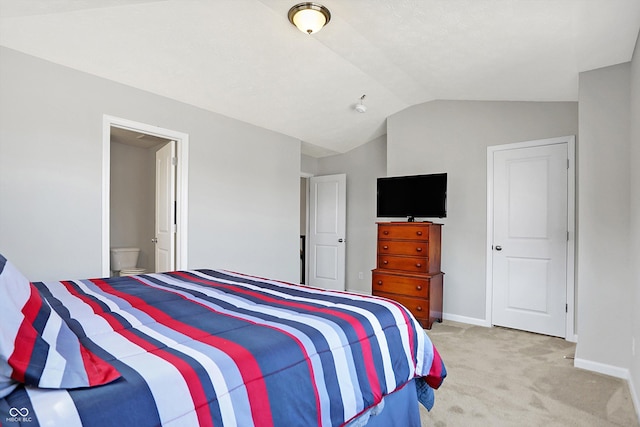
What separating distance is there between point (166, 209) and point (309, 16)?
2406 millimetres

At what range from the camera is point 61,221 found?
2803 millimetres

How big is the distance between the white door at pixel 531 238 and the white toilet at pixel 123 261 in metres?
4.49

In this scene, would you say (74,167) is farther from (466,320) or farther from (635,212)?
(466,320)

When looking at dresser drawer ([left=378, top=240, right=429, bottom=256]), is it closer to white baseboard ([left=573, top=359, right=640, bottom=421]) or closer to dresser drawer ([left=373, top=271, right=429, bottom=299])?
dresser drawer ([left=373, top=271, right=429, bottom=299])

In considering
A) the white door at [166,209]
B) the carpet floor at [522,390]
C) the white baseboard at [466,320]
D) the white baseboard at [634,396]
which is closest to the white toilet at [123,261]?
the white door at [166,209]

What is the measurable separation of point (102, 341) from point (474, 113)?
4.25 metres

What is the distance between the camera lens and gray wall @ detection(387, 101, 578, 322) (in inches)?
156

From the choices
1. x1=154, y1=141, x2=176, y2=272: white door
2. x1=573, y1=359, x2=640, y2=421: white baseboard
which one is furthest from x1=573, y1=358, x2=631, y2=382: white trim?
x1=154, y1=141, x2=176, y2=272: white door

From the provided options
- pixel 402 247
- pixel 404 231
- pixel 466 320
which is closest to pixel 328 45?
pixel 404 231

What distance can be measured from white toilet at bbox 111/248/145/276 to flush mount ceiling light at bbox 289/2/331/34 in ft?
12.1

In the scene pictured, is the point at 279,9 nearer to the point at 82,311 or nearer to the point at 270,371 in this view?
the point at 82,311

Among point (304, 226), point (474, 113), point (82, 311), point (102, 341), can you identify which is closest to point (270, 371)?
point (102, 341)

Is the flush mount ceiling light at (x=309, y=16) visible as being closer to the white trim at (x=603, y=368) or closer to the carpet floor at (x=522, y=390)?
the carpet floor at (x=522, y=390)

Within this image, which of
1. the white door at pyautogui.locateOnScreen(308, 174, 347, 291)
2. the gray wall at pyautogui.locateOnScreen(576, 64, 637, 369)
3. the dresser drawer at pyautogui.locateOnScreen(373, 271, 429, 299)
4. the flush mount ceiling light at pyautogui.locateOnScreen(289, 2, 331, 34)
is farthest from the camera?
the white door at pyautogui.locateOnScreen(308, 174, 347, 291)
